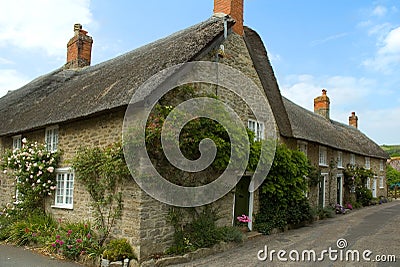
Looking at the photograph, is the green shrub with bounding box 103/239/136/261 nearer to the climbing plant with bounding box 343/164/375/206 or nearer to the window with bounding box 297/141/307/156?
the window with bounding box 297/141/307/156

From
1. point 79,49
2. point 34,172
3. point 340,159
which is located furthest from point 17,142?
A: point 340,159

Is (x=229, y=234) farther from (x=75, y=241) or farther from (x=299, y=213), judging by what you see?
(x=299, y=213)

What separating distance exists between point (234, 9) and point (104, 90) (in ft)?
17.4

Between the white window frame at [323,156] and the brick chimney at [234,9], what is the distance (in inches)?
364

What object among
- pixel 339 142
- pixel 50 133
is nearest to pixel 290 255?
pixel 50 133

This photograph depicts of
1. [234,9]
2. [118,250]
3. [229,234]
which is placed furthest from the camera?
[234,9]

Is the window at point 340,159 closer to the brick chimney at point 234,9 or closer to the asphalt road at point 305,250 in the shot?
the asphalt road at point 305,250

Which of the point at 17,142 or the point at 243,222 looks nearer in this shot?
the point at 243,222

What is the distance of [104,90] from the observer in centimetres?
1022

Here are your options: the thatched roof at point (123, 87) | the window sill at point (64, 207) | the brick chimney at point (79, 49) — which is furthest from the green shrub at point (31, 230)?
the brick chimney at point (79, 49)

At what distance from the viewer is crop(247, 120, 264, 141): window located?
12539mm

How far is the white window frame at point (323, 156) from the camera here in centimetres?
1878

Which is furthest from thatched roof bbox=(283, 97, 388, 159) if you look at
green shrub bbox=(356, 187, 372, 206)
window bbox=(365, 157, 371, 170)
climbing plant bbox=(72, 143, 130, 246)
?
climbing plant bbox=(72, 143, 130, 246)

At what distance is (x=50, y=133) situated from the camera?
473 inches
